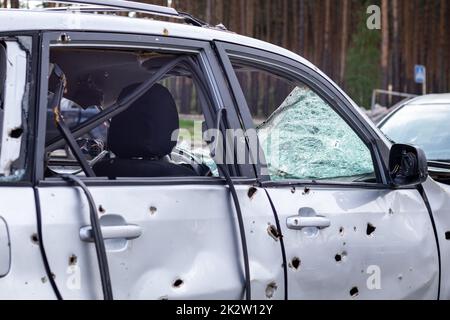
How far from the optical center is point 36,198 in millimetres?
2447

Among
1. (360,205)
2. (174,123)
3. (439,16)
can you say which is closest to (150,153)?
(174,123)

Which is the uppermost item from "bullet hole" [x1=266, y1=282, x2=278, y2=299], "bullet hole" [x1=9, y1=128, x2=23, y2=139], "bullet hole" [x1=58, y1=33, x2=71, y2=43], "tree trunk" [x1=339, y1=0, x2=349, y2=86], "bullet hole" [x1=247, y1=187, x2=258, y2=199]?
"tree trunk" [x1=339, y1=0, x2=349, y2=86]

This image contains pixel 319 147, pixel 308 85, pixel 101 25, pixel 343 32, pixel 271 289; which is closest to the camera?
pixel 101 25

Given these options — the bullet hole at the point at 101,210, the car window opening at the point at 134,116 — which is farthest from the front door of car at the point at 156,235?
the car window opening at the point at 134,116

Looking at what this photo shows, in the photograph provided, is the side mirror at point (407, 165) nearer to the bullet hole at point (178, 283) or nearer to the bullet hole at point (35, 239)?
the bullet hole at point (178, 283)

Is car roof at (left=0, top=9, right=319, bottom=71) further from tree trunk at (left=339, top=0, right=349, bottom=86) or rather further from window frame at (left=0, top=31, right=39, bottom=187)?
tree trunk at (left=339, top=0, right=349, bottom=86)

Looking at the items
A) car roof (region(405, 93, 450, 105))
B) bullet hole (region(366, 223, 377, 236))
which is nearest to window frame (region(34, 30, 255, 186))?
bullet hole (region(366, 223, 377, 236))

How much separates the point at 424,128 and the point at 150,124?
4170mm

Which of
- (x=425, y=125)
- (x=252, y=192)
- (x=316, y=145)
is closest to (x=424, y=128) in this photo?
(x=425, y=125)

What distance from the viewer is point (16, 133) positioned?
2525 millimetres

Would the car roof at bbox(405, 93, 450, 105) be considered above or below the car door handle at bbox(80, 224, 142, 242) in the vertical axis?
above

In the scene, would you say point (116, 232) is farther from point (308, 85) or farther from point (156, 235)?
point (308, 85)

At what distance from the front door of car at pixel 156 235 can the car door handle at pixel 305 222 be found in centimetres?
10

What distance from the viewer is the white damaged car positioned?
249 centimetres
